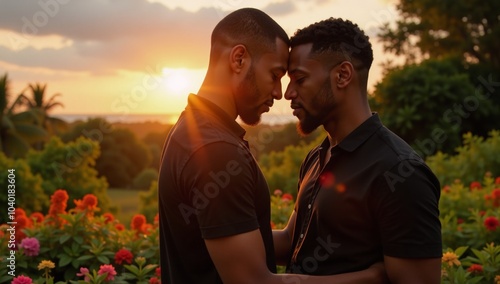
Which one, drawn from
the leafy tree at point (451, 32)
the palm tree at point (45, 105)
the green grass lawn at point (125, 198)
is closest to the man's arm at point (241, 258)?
the leafy tree at point (451, 32)

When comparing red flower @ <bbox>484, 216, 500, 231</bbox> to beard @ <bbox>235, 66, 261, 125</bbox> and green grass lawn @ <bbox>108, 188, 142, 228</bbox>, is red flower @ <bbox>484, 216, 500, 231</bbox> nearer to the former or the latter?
beard @ <bbox>235, 66, 261, 125</bbox>

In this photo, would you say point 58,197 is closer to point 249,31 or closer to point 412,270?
point 249,31

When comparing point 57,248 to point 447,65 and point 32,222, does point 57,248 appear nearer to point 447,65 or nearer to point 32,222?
point 32,222

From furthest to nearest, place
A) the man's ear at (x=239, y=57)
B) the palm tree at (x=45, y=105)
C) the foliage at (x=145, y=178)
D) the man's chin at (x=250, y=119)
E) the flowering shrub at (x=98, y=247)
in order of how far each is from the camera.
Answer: the palm tree at (x=45, y=105)
the foliage at (x=145, y=178)
the flowering shrub at (x=98, y=247)
the man's chin at (x=250, y=119)
the man's ear at (x=239, y=57)

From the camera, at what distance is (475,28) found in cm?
2802

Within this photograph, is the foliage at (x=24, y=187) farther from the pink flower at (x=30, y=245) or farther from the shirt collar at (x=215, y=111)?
the shirt collar at (x=215, y=111)

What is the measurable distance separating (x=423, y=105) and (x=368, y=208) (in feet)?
45.1

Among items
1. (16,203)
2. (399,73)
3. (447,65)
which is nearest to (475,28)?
(447,65)

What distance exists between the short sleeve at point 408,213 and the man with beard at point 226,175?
0.19 m

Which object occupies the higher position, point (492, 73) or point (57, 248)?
point (492, 73)

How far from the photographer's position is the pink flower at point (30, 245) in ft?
16.4

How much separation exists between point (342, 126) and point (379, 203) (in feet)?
1.76

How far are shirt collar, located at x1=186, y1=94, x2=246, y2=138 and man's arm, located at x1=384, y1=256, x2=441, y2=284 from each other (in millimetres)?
910

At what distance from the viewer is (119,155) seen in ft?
152
